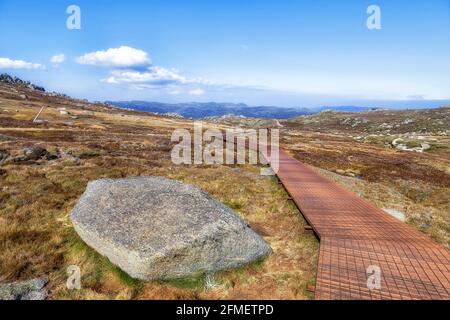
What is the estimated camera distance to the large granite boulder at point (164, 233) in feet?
31.7

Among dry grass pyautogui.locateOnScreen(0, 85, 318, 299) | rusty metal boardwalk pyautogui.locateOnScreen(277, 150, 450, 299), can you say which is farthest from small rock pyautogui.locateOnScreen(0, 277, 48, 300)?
rusty metal boardwalk pyautogui.locateOnScreen(277, 150, 450, 299)

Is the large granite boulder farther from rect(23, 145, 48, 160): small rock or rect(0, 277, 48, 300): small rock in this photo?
rect(23, 145, 48, 160): small rock

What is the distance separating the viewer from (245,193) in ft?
64.1

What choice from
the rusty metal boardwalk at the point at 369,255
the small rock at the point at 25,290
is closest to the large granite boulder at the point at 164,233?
the small rock at the point at 25,290

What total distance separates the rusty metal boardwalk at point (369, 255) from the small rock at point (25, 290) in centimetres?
756

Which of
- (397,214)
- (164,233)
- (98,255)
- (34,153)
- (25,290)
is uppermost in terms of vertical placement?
(34,153)

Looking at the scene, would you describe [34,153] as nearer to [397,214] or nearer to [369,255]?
[369,255]

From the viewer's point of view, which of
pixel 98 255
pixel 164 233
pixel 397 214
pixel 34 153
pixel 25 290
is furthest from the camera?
pixel 34 153

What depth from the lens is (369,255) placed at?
10906mm

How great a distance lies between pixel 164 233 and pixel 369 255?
6795mm

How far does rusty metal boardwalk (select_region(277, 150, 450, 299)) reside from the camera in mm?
8734

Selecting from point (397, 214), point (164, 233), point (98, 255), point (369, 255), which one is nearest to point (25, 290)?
point (98, 255)

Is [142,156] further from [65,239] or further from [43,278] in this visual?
[43,278]

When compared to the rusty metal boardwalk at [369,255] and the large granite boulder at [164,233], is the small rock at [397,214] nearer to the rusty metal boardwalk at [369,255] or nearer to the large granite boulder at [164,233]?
the rusty metal boardwalk at [369,255]
